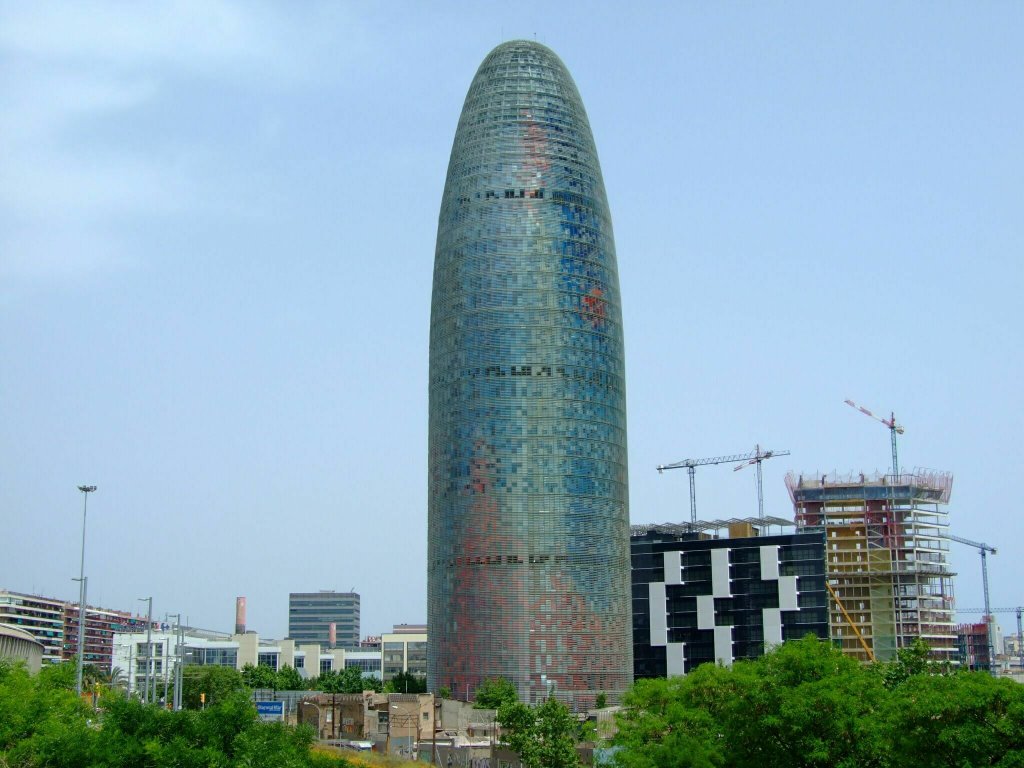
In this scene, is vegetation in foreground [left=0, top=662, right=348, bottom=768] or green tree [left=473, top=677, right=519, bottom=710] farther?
green tree [left=473, top=677, right=519, bottom=710]

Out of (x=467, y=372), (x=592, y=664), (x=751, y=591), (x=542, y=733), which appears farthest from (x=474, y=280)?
(x=542, y=733)

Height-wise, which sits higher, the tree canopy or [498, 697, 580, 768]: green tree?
the tree canopy

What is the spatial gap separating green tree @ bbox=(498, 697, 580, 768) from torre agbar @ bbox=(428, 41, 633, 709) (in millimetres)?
74615

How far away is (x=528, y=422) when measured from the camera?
544ft

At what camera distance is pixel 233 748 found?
5503 centimetres

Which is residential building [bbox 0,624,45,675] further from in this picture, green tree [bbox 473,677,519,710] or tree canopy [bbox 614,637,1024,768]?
green tree [bbox 473,677,519,710]

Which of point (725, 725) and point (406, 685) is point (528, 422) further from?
point (725, 725)

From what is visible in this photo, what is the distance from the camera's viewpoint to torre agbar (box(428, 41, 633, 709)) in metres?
163

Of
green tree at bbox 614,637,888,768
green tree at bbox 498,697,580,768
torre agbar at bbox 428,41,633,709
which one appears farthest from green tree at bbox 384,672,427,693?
green tree at bbox 614,637,888,768

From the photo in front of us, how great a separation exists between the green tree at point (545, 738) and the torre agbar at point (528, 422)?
7461 centimetres

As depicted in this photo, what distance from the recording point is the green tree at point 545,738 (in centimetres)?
7944

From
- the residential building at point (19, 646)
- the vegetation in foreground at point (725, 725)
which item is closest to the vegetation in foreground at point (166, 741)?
the vegetation in foreground at point (725, 725)

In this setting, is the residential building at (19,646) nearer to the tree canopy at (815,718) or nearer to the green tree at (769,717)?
the green tree at (769,717)

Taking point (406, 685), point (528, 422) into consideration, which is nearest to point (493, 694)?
point (528, 422)
